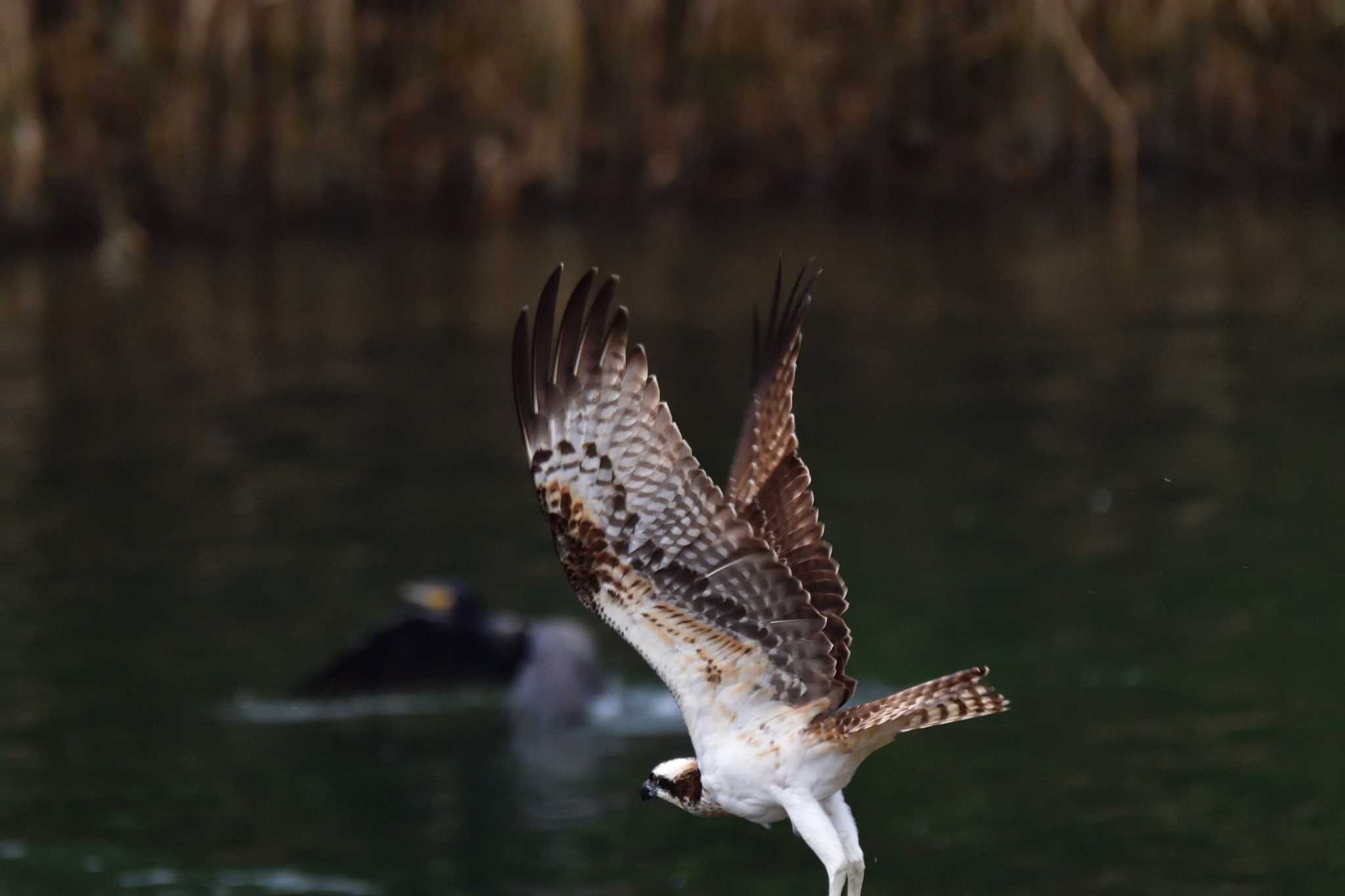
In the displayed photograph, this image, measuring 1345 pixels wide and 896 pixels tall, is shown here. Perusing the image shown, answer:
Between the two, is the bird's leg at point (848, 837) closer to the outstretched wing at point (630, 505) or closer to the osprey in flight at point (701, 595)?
the osprey in flight at point (701, 595)

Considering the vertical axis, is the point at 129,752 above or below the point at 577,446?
below

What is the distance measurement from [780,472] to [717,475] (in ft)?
29.8

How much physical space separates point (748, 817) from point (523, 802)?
6103 mm

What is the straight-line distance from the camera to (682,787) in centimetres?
638

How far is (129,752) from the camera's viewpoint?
1273 cm

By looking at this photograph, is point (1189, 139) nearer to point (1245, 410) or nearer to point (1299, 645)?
point (1245, 410)

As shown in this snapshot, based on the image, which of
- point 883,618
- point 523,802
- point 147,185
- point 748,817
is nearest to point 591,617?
point 883,618

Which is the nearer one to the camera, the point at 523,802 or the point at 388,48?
the point at 523,802

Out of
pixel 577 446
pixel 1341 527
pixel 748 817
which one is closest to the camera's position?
pixel 577 446

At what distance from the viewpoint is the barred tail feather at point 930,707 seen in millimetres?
5793

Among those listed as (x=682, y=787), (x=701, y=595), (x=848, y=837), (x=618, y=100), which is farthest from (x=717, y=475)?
(x=618, y=100)

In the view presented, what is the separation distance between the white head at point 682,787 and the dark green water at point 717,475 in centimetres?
436

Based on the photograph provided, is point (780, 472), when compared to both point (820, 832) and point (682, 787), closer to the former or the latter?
point (682, 787)

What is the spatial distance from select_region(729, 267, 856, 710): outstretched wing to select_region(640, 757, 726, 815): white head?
1.70 ft
